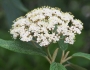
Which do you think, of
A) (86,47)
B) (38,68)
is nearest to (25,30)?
(38,68)

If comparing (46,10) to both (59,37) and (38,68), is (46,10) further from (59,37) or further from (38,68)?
(38,68)

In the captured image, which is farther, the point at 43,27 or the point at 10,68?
the point at 10,68

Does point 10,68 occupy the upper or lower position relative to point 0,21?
lower

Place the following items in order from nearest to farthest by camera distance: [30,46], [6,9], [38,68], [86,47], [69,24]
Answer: [30,46] → [69,24] → [38,68] → [6,9] → [86,47]
